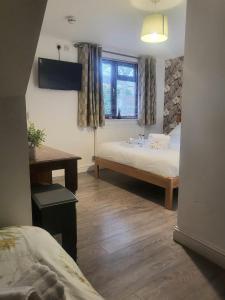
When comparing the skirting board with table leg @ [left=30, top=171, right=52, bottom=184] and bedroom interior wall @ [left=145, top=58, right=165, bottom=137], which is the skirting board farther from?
bedroom interior wall @ [left=145, top=58, right=165, bottom=137]

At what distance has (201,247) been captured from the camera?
6.58 ft

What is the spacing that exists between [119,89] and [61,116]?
1458mm

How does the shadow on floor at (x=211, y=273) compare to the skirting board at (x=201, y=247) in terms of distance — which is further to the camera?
the skirting board at (x=201, y=247)

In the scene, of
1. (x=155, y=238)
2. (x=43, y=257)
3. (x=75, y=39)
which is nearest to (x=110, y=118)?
(x=75, y=39)

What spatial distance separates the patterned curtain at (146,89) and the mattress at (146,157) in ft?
4.54

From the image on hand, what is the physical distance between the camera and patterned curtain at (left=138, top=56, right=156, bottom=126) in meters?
5.15

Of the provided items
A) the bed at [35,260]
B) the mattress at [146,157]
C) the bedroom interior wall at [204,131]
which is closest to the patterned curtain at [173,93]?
the mattress at [146,157]

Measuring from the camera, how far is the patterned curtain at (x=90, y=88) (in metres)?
4.29

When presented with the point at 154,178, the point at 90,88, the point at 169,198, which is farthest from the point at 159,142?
the point at 90,88

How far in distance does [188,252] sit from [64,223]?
1.11 meters

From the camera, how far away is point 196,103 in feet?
6.42

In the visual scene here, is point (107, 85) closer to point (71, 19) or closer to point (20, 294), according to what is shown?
point (71, 19)

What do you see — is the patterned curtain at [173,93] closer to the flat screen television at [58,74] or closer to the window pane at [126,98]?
the window pane at [126,98]

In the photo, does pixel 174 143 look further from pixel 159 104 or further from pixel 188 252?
pixel 188 252
